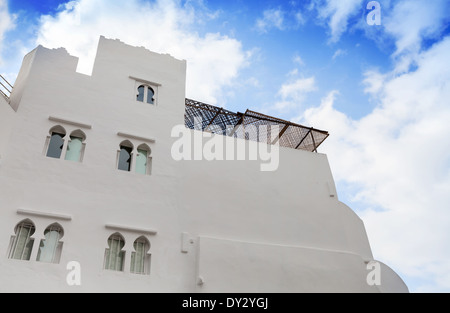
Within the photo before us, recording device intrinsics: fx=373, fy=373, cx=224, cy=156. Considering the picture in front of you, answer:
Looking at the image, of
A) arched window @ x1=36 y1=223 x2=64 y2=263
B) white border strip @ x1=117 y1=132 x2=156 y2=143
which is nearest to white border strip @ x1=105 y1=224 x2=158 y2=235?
arched window @ x1=36 y1=223 x2=64 y2=263

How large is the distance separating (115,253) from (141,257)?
0.63 meters

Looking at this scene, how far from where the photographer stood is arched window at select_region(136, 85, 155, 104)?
1177 cm

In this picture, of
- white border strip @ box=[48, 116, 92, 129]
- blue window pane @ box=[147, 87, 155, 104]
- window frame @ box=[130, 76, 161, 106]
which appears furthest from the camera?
blue window pane @ box=[147, 87, 155, 104]

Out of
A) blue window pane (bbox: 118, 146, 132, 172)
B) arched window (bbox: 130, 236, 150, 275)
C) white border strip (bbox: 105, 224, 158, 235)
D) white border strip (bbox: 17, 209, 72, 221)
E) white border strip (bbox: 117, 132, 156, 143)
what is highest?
white border strip (bbox: 117, 132, 156, 143)

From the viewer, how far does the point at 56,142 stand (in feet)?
32.4

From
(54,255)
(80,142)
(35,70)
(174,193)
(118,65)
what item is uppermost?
(118,65)

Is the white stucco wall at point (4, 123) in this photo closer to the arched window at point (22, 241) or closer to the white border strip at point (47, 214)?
the white border strip at point (47, 214)

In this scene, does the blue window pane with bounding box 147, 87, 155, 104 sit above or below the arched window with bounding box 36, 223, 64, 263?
above

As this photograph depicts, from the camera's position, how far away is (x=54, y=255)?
8242 mm

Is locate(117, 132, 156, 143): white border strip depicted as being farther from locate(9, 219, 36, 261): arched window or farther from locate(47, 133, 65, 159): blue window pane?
locate(9, 219, 36, 261): arched window

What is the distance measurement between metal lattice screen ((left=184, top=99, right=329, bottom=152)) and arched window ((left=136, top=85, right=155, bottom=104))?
1546 mm

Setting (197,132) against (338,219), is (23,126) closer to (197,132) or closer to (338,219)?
(197,132)
